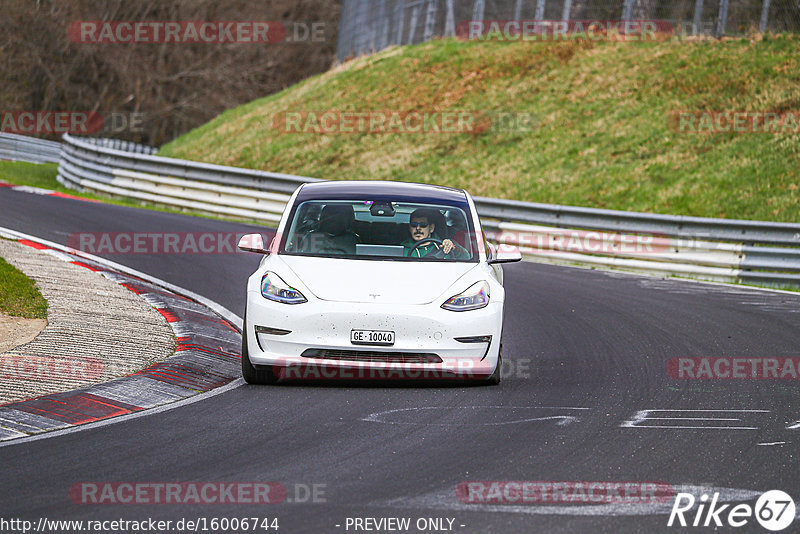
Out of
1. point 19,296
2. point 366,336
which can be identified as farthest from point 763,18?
point 366,336

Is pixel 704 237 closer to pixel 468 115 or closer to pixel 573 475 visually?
pixel 573 475

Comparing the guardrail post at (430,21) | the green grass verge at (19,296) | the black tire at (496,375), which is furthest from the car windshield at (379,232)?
the guardrail post at (430,21)

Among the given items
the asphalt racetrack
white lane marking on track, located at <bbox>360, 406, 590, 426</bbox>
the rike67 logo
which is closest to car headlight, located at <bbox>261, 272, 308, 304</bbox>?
the asphalt racetrack

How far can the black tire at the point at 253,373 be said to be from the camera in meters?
8.77

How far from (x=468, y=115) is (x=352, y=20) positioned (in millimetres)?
14833

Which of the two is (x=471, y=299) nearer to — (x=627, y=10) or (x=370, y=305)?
(x=370, y=305)

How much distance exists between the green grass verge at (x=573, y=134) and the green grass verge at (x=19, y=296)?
14686mm

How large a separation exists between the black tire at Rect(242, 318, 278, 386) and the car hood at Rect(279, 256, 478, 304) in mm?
626

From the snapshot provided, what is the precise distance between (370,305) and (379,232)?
1.19 meters

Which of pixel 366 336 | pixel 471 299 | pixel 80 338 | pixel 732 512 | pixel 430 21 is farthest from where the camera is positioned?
pixel 430 21

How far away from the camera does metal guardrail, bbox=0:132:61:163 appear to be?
129 ft

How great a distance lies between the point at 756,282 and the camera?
17781 mm

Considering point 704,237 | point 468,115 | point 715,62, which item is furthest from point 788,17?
point 704,237

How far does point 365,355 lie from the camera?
8609mm
